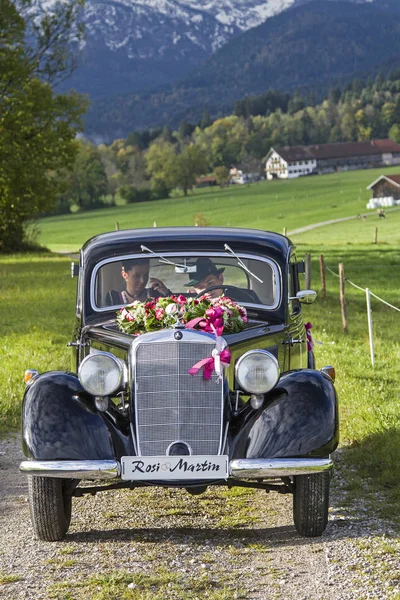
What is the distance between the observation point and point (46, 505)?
5953 mm

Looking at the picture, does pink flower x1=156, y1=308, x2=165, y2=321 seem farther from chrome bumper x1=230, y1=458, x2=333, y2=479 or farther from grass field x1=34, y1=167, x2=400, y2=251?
grass field x1=34, y1=167, x2=400, y2=251

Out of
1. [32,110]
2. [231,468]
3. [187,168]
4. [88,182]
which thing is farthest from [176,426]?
[187,168]

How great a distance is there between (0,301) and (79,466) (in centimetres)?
1919

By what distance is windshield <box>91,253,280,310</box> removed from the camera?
24.7 ft

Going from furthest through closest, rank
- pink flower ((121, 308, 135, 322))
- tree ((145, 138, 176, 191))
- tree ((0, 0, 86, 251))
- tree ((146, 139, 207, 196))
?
1. tree ((146, 139, 207, 196))
2. tree ((145, 138, 176, 191))
3. tree ((0, 0, 86, 251))
4. pink flower ((121, 308, 135, 322))

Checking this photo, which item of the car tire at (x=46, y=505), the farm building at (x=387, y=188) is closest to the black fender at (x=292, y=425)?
the car tire at (x=46, y=505)

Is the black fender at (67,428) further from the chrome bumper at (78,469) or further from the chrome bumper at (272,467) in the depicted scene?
the chrome bumper at (272,467)

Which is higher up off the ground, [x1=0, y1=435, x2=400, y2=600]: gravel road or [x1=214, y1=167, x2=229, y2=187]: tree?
[x1=0, y1=435, x2=400, y2=600]: gravel road

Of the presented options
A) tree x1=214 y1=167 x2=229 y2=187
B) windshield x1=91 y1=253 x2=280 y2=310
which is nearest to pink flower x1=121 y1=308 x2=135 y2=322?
windshield x1=91 y1=253 x2=280 y2=310

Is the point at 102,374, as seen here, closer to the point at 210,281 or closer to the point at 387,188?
the point at 210,281

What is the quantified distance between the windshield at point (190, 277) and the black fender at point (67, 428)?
1.56 m

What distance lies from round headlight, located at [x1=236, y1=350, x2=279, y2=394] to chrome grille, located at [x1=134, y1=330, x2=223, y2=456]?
223mm

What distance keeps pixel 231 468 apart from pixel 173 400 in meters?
0.57

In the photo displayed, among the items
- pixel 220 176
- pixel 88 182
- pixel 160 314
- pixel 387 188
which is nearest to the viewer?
pixel 160 314
